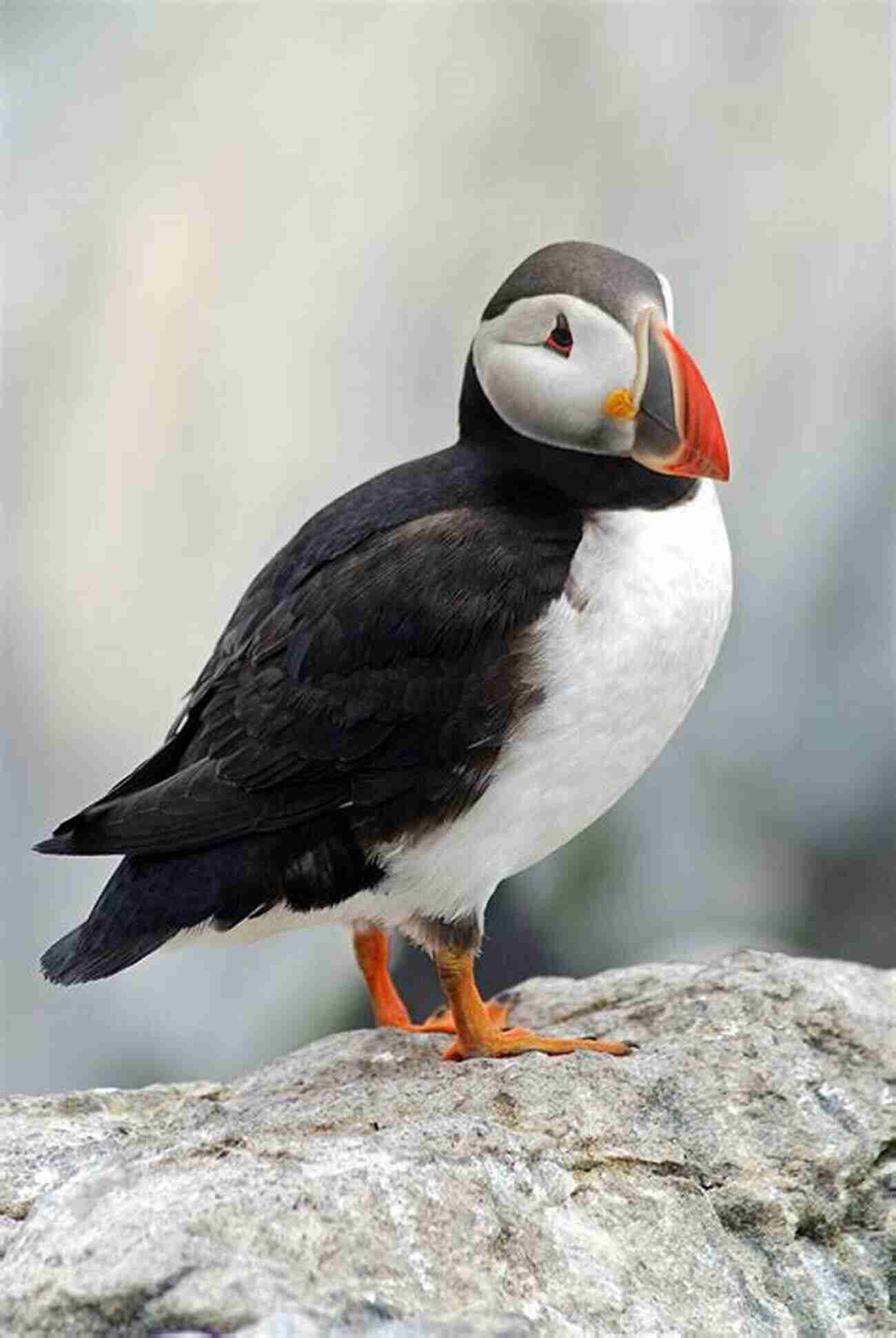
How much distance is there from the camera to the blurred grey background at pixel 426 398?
16.0 feet

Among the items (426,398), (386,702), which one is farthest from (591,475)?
(426,398)

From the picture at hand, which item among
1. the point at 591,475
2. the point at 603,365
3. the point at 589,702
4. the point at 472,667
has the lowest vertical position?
the point at 589,702

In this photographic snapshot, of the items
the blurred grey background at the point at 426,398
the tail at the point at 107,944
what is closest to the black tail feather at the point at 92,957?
the tail at the point at 107,944

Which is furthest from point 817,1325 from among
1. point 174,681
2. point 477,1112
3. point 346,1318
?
point 174,681

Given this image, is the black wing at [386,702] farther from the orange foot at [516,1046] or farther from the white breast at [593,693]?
the orange foot at [516,1046]

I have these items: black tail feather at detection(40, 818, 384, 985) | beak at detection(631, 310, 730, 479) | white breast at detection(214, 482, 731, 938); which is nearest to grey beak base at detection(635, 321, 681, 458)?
beak at detection(631, 310, 730, 479)

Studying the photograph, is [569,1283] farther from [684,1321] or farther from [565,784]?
[565,784]

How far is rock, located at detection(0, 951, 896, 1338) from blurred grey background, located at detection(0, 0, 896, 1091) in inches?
70.5

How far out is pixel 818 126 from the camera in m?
5.08

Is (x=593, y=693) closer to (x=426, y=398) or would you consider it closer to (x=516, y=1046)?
(x=516, y=1046)

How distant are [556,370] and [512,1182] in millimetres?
964

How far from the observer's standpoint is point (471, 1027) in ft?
9.02

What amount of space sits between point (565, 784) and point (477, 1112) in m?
0.42

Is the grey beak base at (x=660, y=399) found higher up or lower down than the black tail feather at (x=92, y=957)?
higher up
